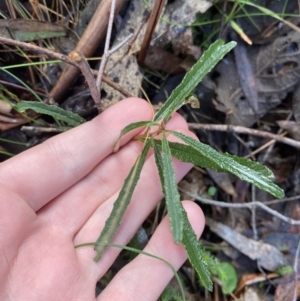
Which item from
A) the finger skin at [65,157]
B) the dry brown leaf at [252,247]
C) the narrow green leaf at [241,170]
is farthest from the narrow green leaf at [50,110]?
the dry brown leaf at [252,247]

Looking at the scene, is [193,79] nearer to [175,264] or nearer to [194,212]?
[194,212]

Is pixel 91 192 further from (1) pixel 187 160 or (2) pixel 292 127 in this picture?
(2) pixel 292 127

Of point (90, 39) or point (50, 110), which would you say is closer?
point (50, 110)

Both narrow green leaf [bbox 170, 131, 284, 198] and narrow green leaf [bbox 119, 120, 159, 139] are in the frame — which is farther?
narrow green leaf [bbox 119, 120, 159, 139]

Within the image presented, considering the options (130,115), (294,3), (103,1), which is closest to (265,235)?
(130,115)

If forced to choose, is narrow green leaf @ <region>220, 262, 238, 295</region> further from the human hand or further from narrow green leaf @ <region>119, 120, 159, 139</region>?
narrow green leaf @ <region>119, 120, 159, 139</region>

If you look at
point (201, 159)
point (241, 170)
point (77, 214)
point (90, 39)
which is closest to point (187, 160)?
point (201, 159)

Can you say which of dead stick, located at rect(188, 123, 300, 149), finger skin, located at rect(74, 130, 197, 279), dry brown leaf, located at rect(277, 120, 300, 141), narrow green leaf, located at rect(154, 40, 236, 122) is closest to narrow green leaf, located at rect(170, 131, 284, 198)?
narrow green leaf, located at rect(154, 40, 236, 122)
